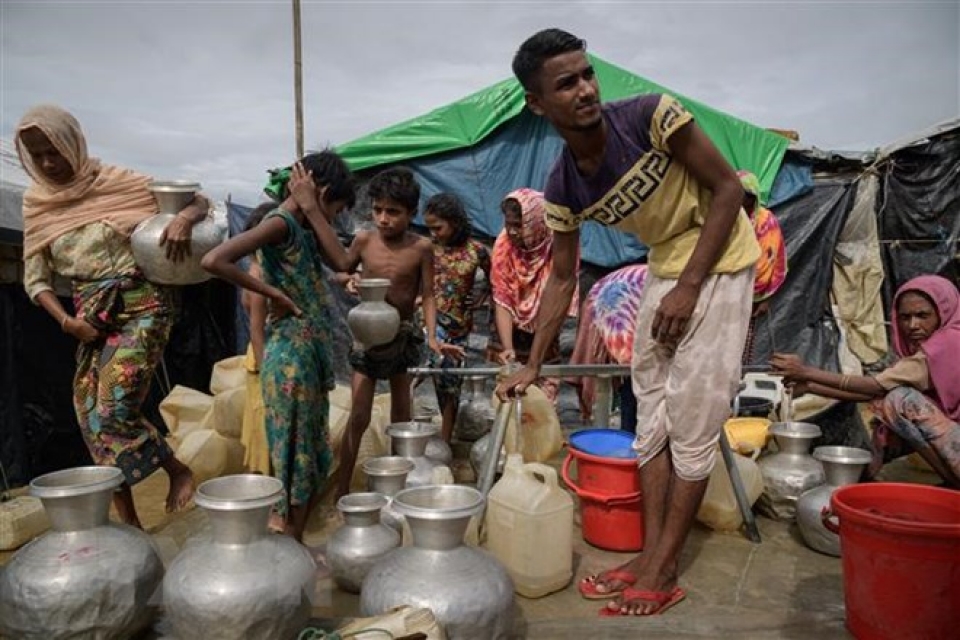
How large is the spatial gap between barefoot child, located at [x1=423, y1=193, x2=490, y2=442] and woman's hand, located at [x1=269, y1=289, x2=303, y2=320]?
1.88 meters

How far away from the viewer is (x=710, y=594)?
7.83 feet

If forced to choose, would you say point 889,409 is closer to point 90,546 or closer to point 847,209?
point 90,546

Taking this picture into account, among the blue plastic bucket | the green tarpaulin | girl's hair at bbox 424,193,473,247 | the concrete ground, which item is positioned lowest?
the concrete ground

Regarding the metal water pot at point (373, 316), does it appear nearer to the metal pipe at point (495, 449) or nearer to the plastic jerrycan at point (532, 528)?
the metal pipe at point (495, 449)

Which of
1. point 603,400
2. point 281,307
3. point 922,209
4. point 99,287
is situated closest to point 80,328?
point 99,287

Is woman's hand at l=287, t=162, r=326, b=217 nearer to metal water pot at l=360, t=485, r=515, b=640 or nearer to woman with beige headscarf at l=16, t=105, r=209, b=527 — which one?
woman with beige headscarf at l=16, t=105, r=209, b=527

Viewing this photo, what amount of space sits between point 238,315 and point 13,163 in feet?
6.67

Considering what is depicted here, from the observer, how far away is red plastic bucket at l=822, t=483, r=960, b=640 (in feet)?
5.86

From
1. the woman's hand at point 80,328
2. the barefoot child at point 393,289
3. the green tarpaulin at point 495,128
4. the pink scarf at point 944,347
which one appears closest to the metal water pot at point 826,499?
the pink scarf at point 944,347

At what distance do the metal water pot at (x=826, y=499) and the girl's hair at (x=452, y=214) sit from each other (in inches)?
104

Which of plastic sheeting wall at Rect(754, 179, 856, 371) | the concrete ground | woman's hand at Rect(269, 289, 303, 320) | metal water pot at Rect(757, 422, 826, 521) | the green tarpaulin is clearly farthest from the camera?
plastic sheeting wall at Rect(754, 179, 856, 371)

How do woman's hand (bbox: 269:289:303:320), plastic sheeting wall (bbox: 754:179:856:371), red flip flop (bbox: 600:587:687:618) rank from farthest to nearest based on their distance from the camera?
1. plastic sheeting wall (bbox: 754:179:856:371)
2. woman's hand (bbox: 269:289:303:320)
3. red flip flop (bbox: 600:587:687:618)

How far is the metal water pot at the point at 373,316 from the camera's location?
287 centimetres

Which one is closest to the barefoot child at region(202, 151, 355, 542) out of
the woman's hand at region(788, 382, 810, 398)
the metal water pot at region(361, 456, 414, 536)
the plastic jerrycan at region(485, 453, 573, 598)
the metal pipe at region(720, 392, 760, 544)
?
the metal water pot at region(361, 456, 414, 536)
